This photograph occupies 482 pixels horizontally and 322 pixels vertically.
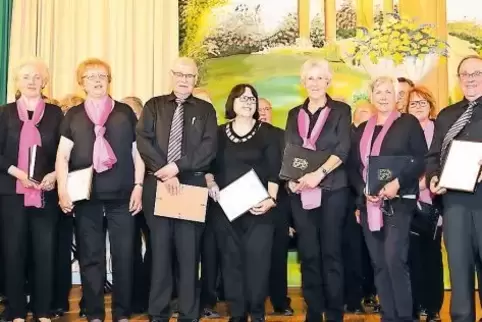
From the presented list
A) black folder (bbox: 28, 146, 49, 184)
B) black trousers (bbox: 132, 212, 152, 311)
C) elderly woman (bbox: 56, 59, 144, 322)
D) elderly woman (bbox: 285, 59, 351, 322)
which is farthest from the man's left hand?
black trousers (bbox: 132, 212, 152, 311)

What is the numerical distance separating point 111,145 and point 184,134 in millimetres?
451

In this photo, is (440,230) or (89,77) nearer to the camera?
(89,77)

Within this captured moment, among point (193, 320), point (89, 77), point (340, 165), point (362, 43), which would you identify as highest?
point (362, 43)

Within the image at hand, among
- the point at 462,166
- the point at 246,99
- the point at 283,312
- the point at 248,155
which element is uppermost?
the point at 246,99

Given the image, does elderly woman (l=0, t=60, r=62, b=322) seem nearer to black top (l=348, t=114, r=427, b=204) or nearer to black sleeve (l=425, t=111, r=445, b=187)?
black top (l=348, t=114, r=427, b=204)

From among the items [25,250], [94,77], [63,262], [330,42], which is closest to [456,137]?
[94,77]

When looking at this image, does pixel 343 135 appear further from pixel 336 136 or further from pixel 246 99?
pixel 246 99

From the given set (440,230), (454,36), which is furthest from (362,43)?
(440,230)

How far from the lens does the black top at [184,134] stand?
12.2 ft

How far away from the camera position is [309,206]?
3729 mm

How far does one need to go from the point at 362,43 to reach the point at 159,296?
3.46m

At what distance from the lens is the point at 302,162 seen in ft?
12.2

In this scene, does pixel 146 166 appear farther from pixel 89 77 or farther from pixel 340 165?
pixel 340 165

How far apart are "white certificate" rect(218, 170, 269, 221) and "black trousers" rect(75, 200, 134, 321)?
600mm
